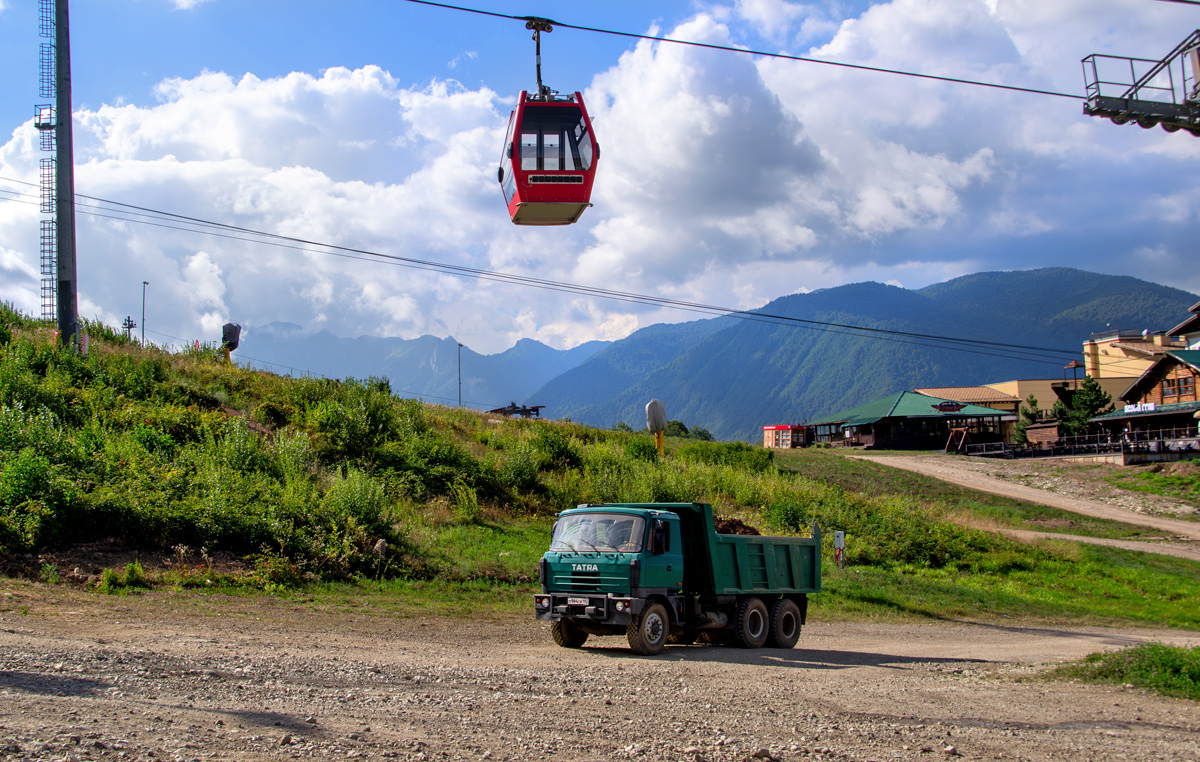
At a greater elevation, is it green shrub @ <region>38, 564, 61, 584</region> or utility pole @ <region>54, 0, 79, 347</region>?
utility pole @ <region>54, 0, 79, 347</region>

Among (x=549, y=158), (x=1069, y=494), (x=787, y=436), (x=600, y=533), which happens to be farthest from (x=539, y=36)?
(x=787, y=436)

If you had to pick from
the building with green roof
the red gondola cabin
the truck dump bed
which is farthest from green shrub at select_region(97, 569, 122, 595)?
the building with green roof

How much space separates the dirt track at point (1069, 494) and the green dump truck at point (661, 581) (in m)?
25.8

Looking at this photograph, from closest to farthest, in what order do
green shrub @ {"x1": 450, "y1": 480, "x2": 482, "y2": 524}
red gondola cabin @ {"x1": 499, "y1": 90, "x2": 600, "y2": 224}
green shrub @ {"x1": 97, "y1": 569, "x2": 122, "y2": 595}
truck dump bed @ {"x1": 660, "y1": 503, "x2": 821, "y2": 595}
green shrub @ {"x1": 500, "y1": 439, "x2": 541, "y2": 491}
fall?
truck dump bed @ {"x1": 660, "y1": 503, "x2": 821, "y2": 595} → green shrub @ {"x1": 97, "y1": 569, "x2": 122, "y2": 595} → red gondola cabin @ {"x1": 499, "y1": 90, "x2": 600, "y2": 224} → green shrub @ {"x1": 450, "y1": 480, "x2": 482, "y2": 524} → green shrub @ {"x1": 500, "y1": 439, "x2": 541, "y2": 491}

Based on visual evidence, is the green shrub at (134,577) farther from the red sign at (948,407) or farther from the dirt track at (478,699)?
the red sign at (948,407)

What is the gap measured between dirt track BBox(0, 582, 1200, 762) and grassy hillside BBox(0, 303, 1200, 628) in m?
3.80

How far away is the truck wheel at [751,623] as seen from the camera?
1424 cm

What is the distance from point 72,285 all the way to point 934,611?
28562mm

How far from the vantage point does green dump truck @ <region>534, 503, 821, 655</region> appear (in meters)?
12.5

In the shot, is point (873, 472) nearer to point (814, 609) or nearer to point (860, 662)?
point (814, 609)

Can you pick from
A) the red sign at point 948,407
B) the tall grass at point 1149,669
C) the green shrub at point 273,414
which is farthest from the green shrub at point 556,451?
the red sign at point 948,407

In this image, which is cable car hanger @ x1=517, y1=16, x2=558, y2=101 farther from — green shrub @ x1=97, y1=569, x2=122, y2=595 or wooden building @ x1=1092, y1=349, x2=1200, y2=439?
wooden building @ x1=1092, y1=349, x2=1200, y2=439

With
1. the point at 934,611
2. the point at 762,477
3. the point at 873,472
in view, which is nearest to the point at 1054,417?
the point at 873,472

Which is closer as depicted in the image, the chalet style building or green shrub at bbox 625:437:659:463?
green shrub at bbox 625:437:659:463
